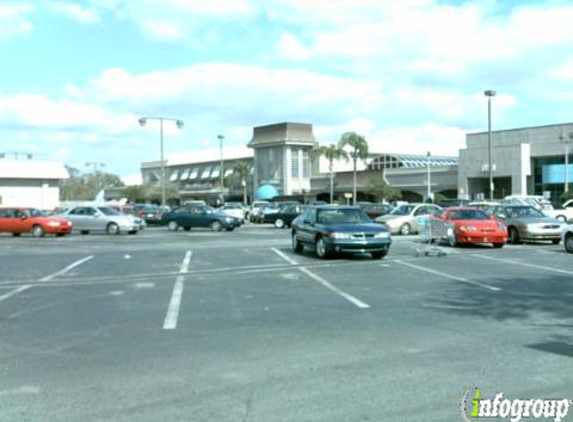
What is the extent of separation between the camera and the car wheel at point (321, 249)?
18.8 m

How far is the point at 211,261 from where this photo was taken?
18688 mm

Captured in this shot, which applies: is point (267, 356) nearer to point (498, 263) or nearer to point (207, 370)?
point (207, 370)

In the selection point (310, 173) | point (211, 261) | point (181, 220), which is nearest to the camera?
point (211, 261)

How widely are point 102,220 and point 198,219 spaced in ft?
18.1

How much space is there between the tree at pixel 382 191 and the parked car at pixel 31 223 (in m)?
46.3

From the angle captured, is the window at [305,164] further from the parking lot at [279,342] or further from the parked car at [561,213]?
the parking lot at [279,342]

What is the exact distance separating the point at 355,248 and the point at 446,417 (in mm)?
12829

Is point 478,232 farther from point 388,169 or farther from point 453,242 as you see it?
point 388,169

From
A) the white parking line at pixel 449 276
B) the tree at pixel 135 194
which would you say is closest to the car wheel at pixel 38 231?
the white parking line at pixel 449 276

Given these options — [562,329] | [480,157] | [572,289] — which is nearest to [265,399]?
[562,329]

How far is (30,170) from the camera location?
6706cm

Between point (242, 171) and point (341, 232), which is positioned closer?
point (341, 232)

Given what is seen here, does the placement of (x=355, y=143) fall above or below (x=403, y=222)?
above

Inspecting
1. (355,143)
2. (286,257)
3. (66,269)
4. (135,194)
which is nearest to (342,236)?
Answer: (286,257)
